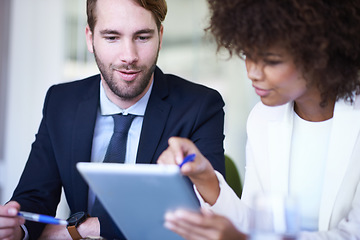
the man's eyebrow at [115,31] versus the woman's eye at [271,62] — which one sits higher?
the man's eyebrow at [115,31]

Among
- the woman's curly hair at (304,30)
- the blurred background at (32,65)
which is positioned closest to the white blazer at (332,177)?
the woman's curly hair at (304,30)

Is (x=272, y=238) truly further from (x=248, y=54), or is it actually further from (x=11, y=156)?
(x=11, y=156)

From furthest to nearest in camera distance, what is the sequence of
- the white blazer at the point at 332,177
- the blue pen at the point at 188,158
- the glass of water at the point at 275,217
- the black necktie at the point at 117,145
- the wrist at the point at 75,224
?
the black necktie at the point at 117,145, the wrist at the point at 75,224, the white blazer at the point at 332,177, the blue pen at the point at 188,158, the glass of water at the point at 275,217

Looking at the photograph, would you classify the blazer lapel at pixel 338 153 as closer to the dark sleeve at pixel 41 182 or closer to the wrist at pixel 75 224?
the wrist at pixel 75 224

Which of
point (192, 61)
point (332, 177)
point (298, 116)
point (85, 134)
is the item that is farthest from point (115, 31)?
point (192, 61)

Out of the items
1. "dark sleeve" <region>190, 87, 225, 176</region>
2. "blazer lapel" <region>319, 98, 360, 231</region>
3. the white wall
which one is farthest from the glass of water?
the white wall

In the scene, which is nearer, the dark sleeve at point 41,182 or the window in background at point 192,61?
the dark sleeve at point 41,182

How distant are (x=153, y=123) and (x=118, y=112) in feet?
0.60

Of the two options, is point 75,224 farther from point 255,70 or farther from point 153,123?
point 255,70

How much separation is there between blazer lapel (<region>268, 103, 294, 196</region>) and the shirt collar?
658 millimetres

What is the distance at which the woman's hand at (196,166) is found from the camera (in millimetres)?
1290

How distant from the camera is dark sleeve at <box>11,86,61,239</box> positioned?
204cm

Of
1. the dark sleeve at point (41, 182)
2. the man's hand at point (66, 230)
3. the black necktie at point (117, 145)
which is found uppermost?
the black necktie at point (117, 145)

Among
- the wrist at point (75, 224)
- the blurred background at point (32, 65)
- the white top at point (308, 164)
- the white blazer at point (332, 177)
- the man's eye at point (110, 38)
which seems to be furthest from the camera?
the blurred background at point (32, 65)
